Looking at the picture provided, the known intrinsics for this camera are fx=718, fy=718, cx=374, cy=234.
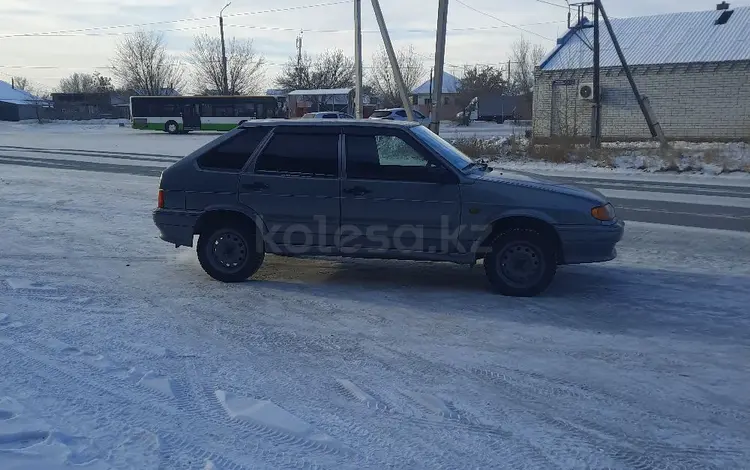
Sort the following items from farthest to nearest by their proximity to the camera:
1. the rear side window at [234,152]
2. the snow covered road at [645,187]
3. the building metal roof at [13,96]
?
the building metal roof at [13,96], the snow covered road at [645,187], the rear side window at [234,152]

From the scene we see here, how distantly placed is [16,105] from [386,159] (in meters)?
95.3

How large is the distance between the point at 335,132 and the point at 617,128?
38.5 meters

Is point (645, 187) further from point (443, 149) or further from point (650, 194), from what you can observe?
point (443, 149)

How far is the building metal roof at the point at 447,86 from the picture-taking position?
310 ft

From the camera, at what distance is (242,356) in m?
5.31

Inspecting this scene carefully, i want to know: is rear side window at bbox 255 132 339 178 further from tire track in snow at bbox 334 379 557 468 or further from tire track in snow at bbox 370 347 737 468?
tire track in snow at bbox 334 379 557 468

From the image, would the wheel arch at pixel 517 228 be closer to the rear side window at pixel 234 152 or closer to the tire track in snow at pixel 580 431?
the tire track in snow at pixel 580 431

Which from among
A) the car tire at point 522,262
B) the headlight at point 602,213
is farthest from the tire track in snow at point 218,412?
the headlight at point 602,213

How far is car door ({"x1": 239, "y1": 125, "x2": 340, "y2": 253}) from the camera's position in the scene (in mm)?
7164

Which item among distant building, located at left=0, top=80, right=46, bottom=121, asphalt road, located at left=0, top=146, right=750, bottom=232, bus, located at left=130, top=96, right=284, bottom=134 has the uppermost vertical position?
distant building, located at left=0, top=80, right=46, bottom=121

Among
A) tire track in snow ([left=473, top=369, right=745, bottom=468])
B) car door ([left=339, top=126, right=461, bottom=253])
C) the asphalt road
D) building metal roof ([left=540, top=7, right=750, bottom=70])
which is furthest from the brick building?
tire track in snow ([left=473, top=369, right=745, bottom=468])

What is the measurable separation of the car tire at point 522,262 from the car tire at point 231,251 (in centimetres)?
240

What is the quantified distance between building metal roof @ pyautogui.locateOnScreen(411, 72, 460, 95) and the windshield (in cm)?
8720

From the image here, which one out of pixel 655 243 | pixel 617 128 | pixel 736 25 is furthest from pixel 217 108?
pixel 655 243
